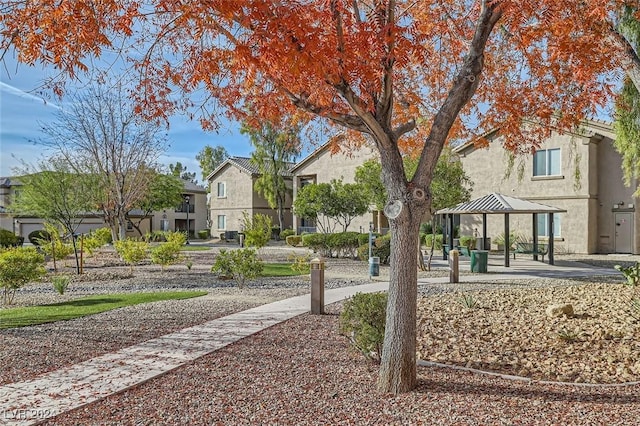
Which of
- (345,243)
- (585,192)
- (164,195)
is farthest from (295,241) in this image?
(585,192)

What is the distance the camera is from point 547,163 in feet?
93.9

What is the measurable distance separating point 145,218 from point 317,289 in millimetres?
48348

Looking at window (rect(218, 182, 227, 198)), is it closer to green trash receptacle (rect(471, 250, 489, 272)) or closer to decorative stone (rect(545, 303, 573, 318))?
green trash receptacle (rect(471, 250, 489, 272))

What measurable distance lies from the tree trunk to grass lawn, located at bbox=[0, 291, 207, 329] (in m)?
7.12

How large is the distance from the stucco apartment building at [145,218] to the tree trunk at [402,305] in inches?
1776

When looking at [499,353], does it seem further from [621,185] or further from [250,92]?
[621,185]

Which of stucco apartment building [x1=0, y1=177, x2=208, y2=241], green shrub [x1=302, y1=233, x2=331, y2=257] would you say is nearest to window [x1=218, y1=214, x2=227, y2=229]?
stucco apartment building [x1=0, y1=177, x2=208, y2=241]

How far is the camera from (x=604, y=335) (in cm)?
819

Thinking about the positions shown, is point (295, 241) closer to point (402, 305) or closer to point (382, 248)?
point (382, 248)

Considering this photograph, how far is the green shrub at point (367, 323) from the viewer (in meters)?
6.47

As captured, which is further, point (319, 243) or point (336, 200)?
point (336, 200)

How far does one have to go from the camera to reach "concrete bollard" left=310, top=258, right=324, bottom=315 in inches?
417

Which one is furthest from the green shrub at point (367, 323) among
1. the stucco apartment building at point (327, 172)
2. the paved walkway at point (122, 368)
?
the stucco apartment building at point (327, 172)

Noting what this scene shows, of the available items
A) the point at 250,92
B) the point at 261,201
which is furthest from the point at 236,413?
the point at 261,201
